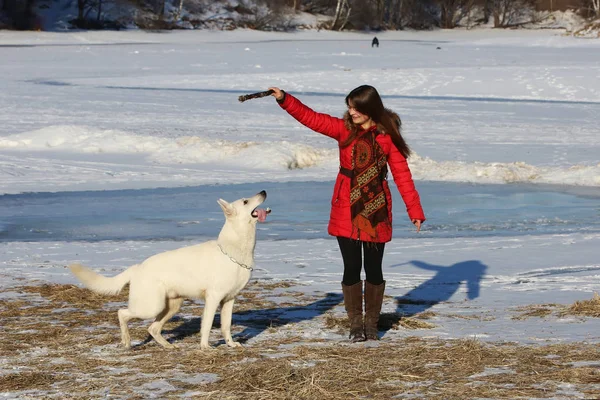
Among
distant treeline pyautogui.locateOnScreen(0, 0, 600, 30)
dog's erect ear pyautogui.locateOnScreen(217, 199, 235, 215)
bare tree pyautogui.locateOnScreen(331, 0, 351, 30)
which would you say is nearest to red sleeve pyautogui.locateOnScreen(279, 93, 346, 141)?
dog's erect ear pyautogui.locateOnScreen(217, 199, 235, 215)

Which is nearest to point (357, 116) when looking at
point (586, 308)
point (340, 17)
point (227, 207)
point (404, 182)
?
point (404, 182)

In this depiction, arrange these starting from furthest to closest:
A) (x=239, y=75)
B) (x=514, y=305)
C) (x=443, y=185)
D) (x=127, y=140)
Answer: (x=239, y=75) < (x=127, y=140) < (x=443, y=185) < (x=514, y=305)

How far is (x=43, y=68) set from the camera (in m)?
40.1

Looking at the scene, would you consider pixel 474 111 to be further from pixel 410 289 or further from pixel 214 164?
pixel 410 289

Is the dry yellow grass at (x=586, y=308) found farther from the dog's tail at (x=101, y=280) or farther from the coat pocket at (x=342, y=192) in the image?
the dog's tail at (x=101, y=280)

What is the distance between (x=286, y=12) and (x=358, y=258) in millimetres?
69552

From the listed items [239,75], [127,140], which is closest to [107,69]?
[239,75]

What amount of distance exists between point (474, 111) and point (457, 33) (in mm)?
49594

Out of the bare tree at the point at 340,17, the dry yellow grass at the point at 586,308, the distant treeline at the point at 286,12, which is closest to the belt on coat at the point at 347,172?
the dry yellow grass at the point at 586,308

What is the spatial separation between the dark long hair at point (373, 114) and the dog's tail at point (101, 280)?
1605mm

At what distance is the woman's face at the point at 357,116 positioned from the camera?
602cm

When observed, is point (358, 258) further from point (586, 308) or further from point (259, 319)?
point (586, 308)

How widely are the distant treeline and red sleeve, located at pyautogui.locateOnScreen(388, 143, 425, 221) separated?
198 ft

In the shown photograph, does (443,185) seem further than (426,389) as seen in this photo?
Yes
